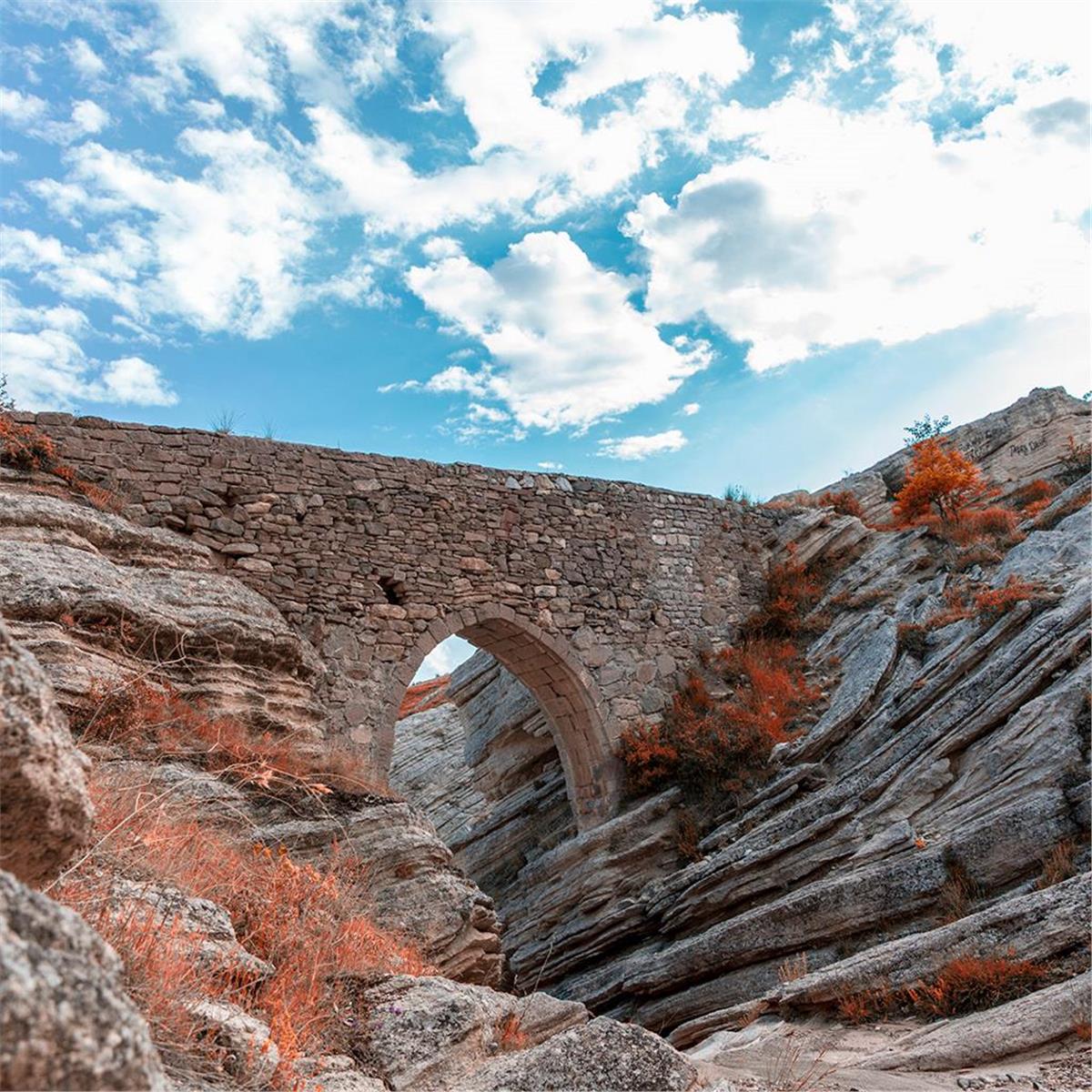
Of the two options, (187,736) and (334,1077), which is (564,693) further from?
(334,1077)

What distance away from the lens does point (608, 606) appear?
510 inches

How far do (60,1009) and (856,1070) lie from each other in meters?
5.13

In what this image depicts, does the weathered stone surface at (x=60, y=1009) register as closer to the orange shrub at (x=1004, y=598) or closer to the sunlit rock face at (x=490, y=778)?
the orange shrub at (x=1004, y=598)

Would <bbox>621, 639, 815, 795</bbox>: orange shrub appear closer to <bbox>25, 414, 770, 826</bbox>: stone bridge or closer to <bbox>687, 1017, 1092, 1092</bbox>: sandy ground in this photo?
<bbox>25, 414, 770, 826</bbox>: stone bridge

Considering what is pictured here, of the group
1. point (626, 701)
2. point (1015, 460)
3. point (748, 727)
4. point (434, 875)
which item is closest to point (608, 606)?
point (626, 701)

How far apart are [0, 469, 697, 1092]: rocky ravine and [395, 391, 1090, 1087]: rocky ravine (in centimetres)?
155

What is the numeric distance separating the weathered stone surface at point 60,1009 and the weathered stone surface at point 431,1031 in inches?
108

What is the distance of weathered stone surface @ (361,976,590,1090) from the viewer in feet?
12.5

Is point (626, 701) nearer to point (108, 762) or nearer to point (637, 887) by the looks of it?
point (637, 887)

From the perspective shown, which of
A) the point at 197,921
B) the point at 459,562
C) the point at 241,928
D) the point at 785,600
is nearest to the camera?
the point at 197,921

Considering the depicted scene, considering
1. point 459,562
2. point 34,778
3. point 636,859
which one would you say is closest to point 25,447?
point 459,562

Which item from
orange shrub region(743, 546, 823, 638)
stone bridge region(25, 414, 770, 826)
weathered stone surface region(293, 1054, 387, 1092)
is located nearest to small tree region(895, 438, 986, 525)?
orange shrub region(743, 546, 823, 638)

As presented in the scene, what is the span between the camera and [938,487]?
46.0ft

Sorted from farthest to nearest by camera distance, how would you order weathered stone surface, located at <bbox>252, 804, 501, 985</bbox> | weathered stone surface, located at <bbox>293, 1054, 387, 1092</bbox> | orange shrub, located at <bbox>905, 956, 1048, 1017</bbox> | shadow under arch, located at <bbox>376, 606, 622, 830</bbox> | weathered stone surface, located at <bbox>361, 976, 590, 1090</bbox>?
shadow under arch, located at <bbox>376, 606, 622, 830</bbox>, weathered stone surface, located at <bbox>252, 804, 501, 985</bbox>, orange shrub, located at <bbox>905, 956, 1048, 1017</bbox>, weathered stone surface, located at <bbox>361, 976, 590, 1090</bbox>, weathered stone surface, located at <bbox>293, 1054, 387, 1092</bbox>
